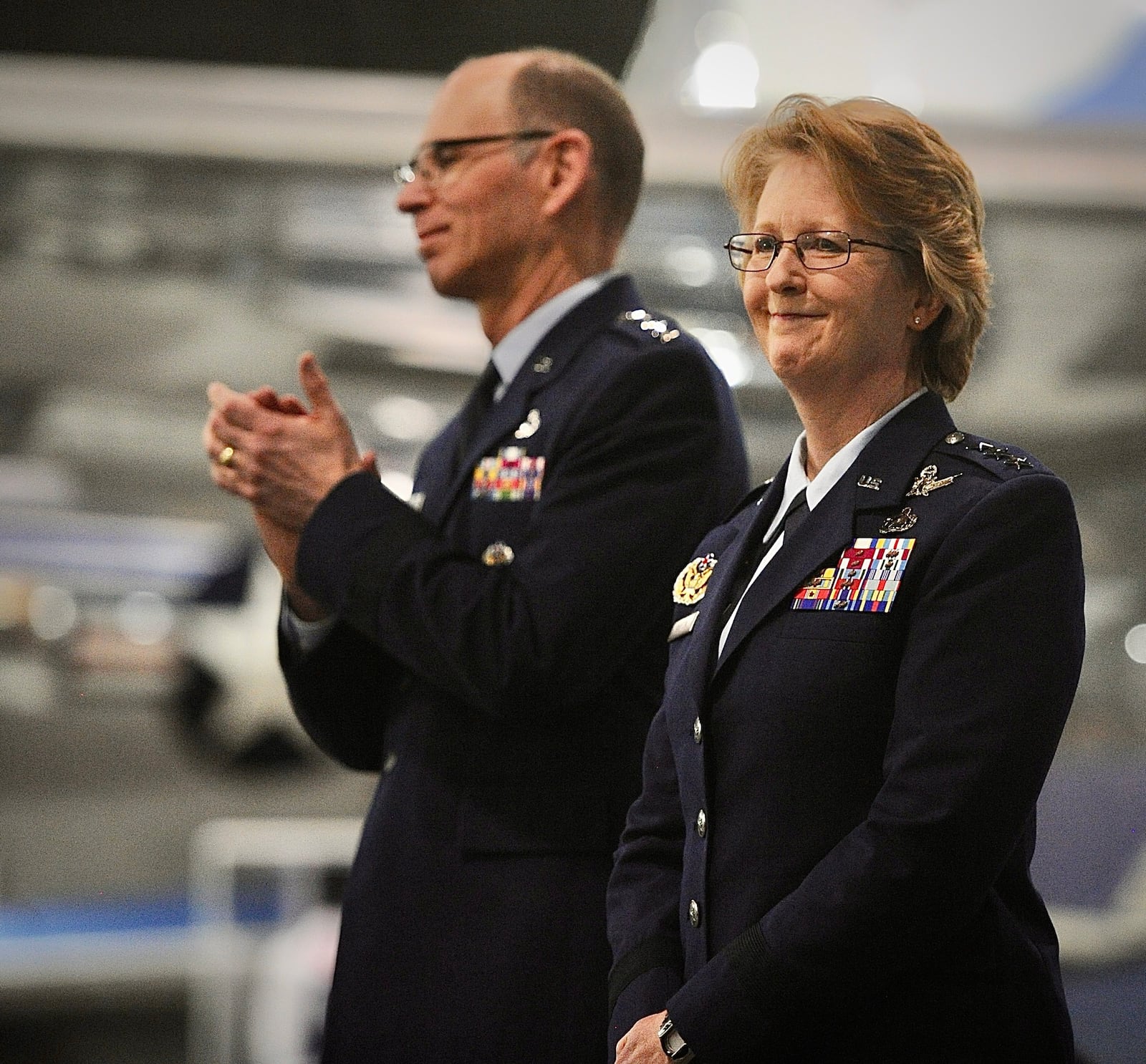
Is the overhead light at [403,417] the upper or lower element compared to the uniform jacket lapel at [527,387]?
lower

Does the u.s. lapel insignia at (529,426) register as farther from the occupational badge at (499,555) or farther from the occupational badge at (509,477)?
the occupational badge at (499,555)

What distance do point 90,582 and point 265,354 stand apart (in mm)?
676

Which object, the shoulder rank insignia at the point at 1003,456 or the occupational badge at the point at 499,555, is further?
the occupational badge at the point at 499,555

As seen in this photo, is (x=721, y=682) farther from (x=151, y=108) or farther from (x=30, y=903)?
(x=30, y=903)

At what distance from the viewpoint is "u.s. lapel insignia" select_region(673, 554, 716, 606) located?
1.21 metres

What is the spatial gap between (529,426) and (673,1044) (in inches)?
25.6

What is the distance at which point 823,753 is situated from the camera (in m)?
1.00

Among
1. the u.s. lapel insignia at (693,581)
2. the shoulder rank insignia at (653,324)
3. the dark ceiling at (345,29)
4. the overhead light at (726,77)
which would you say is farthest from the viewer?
the overhead light at (726,77)

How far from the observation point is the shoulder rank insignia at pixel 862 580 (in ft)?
3.25

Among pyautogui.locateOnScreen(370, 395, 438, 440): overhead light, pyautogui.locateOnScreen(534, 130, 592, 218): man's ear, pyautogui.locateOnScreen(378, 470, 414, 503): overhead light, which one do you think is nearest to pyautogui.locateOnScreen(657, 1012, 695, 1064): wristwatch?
pyautogui.locateOnScreen(534, 130, 592, 218): man's ear

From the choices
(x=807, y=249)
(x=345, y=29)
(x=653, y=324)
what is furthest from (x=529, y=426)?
(x=345, y=29)

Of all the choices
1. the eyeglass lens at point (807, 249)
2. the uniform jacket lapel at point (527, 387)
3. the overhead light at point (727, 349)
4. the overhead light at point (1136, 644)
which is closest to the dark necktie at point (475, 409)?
the uniform jacket lapel at point (527, 387)

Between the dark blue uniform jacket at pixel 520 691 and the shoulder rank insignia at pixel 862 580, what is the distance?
0.30 m

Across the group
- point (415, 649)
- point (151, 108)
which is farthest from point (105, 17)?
point (415, 649)
